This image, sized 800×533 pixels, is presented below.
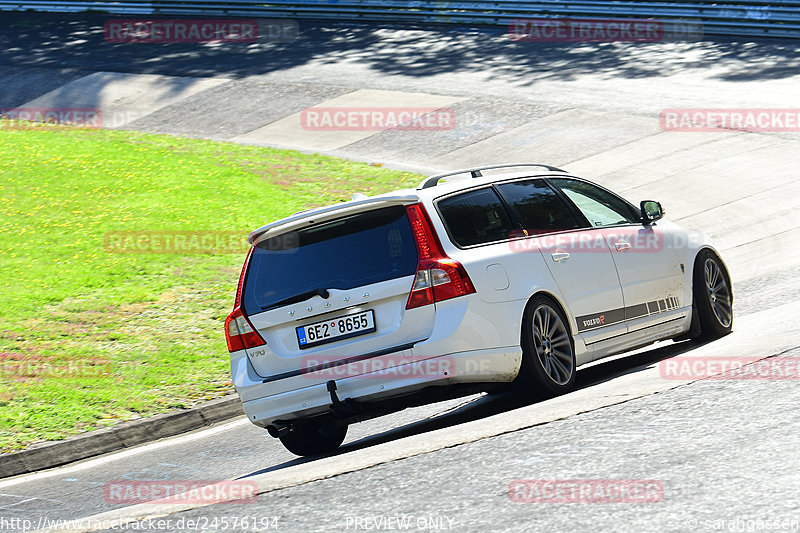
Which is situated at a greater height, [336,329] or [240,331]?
[336,329]

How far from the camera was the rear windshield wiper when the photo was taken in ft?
23.3

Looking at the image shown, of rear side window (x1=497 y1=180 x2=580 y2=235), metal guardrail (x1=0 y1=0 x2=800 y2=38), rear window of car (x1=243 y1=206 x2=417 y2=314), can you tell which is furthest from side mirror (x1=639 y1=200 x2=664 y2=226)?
metal guardrail (x1=0 y1=0 x2=800 y2=38)

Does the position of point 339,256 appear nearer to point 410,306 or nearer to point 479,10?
point 410,306

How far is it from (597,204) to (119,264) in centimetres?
744

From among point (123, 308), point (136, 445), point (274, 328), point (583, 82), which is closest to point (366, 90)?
point (583, 82)

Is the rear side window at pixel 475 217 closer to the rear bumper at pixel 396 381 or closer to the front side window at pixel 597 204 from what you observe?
the rear bumper at pixel 396 381

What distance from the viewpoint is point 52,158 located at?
64.7ft

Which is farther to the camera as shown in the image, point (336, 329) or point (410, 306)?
point (336, 329)

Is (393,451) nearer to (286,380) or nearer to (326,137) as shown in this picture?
(286,380)

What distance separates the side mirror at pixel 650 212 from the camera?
902cm

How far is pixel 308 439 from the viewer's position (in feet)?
25.7

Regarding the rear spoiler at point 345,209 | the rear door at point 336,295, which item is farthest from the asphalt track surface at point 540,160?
the rear spoiler at point 345,209

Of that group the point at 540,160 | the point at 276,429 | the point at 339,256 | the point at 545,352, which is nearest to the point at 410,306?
the point at 339,256

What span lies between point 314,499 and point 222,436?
3.68m
